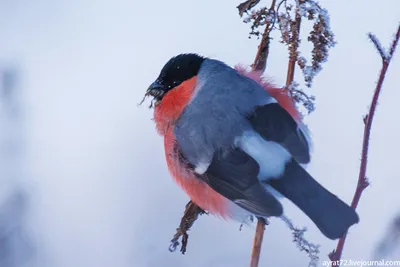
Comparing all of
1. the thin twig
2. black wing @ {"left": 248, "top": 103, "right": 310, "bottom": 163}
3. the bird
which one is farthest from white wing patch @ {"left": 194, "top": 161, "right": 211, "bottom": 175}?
the thin twig

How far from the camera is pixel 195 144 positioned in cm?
133

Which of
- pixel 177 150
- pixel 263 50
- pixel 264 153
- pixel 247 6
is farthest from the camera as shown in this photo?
pixel 177 150

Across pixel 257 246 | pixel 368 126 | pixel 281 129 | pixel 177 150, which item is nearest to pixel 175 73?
pixel 177 150

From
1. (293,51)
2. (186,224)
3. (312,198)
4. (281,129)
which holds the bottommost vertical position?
(186,224)

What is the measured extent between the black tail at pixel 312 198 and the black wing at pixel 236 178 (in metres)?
0.04

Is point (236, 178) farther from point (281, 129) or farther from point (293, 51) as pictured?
point (293, 51)

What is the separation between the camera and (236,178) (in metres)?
1.27

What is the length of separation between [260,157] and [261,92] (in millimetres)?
169

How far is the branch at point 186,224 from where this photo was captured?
1100mm

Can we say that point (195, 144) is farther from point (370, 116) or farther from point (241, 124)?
point (370, 116)

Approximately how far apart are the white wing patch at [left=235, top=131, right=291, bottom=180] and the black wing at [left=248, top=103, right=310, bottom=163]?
0.4 inches

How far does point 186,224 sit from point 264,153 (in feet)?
0.73

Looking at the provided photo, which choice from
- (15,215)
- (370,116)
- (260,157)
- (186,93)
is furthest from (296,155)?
(15,215)

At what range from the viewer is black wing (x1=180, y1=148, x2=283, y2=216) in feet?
4.05
